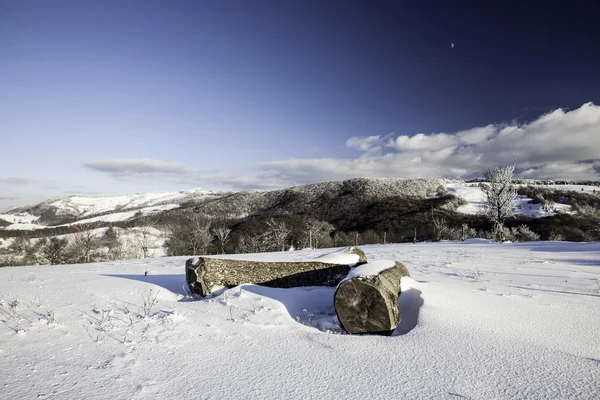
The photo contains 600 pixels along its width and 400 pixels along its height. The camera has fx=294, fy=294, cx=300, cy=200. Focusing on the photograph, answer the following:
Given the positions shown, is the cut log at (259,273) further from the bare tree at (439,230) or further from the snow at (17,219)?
the snow at (17,219)

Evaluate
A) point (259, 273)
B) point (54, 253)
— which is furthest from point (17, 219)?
point (259, 273)

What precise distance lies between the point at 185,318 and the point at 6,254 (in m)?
45.7

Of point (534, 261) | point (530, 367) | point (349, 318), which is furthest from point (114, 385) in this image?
point (534, 261)

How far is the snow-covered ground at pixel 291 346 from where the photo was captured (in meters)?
3.01

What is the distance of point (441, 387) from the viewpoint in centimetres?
298

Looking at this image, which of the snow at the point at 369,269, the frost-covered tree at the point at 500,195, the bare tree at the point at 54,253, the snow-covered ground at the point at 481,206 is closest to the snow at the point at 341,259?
the snow at the point at 369,269

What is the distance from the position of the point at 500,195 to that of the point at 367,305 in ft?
87.6

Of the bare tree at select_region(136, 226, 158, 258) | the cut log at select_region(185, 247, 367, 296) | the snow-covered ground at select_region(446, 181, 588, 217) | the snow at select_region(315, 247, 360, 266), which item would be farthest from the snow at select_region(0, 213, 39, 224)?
the snow-covered ground at select_region(446, 181, 588, 217)

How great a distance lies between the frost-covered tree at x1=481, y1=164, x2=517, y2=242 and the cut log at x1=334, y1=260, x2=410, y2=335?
25110mm

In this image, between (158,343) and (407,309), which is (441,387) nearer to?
(407,309)

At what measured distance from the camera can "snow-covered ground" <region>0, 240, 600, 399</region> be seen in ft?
9.89

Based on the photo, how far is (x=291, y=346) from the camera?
406cm

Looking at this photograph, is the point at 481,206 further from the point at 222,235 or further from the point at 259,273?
the point at 259,273

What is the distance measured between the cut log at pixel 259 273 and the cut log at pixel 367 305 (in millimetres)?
2087
